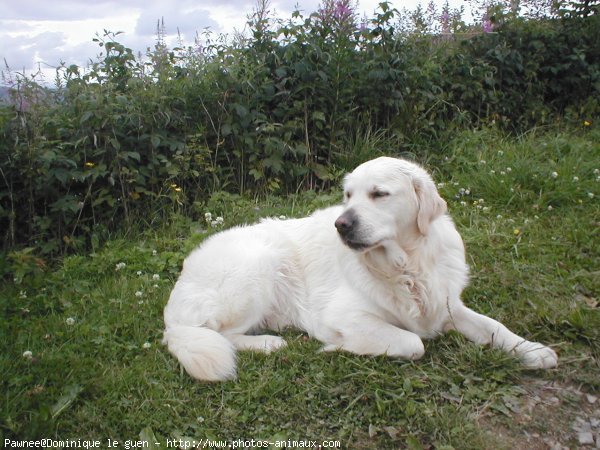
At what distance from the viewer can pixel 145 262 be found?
4.12m

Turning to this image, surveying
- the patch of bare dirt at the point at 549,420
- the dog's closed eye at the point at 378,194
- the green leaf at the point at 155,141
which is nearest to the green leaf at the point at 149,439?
the patch of bare dirt at the point at 549,420

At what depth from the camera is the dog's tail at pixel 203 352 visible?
276 cm

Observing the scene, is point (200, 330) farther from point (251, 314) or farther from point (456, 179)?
point (456, 179)

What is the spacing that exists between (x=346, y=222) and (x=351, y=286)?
0.54 m

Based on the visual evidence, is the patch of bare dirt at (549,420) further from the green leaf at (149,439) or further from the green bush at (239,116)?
the green bush at (239,116)

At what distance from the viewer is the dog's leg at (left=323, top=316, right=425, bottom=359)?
111 inches

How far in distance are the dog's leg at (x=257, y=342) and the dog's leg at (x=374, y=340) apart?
292 mm

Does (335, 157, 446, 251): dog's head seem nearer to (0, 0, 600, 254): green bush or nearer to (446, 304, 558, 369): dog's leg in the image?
(446, 304, 558, 369): dog's leg

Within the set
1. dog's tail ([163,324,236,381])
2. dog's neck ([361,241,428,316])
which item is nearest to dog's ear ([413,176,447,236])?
dog's neck ([361,241,428,316])

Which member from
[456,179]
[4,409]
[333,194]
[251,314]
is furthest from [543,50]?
[4,409]

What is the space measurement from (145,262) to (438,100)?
12.0 feet

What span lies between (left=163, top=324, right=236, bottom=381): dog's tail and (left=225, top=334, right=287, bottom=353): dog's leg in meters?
0.13

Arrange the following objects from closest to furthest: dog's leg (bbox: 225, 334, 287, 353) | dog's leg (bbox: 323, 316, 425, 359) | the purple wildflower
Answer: dog's leg (bbox: 323, 316, 425, 359), dog's leg (bbox: 225, 334, 287, 353), the purple wildflower

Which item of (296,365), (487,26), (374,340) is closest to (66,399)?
(296,365)
